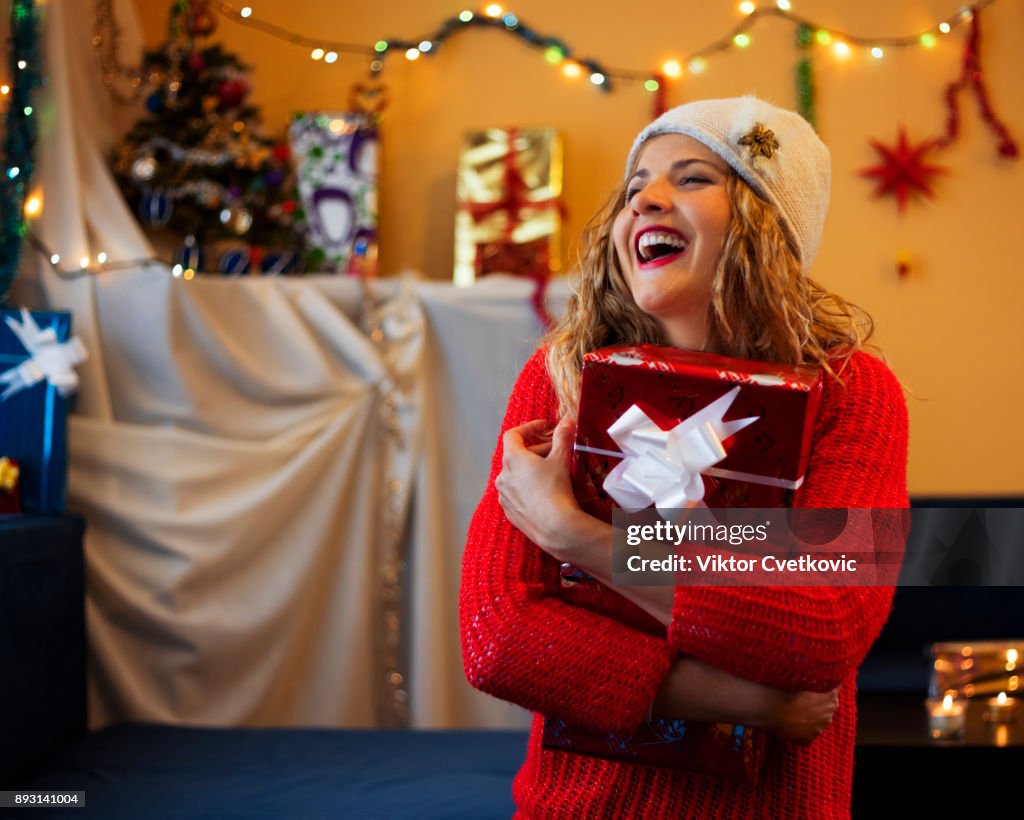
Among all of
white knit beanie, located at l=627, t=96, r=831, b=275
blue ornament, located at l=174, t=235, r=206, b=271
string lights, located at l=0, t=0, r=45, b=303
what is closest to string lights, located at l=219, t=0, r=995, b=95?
blue ornament, located at l=174, t=235, r=206, b=271

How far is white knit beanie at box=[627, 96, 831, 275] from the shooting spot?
114 centimetres

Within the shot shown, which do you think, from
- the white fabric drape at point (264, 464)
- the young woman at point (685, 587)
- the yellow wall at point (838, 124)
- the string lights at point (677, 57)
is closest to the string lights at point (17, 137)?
the white fabric drape at point (264, 464)

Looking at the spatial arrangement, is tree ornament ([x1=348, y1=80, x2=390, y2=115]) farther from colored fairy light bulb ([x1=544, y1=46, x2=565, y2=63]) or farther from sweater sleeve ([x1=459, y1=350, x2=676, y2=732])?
sweater sleeve ([x1=459, y1=350, x2=676, y2=732])

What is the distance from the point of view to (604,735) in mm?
1005

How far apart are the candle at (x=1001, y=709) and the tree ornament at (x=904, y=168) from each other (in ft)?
4.81

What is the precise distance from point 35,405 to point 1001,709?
2042mm

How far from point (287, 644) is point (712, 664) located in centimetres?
171

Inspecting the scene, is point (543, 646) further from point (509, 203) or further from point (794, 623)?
point (509, 203)

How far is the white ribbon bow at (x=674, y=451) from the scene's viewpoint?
3.15 feet

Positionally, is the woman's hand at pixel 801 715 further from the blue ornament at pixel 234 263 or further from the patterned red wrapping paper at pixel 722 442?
the blue ornament at pixel 234 263

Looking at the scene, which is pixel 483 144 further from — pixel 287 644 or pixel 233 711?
pixel 233 711

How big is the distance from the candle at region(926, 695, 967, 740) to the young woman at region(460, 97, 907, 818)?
1.04 metres

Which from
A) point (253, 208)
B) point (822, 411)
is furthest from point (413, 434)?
point (822, 411)

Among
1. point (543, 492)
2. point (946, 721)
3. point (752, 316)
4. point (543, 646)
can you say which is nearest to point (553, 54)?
point (946, 721)
